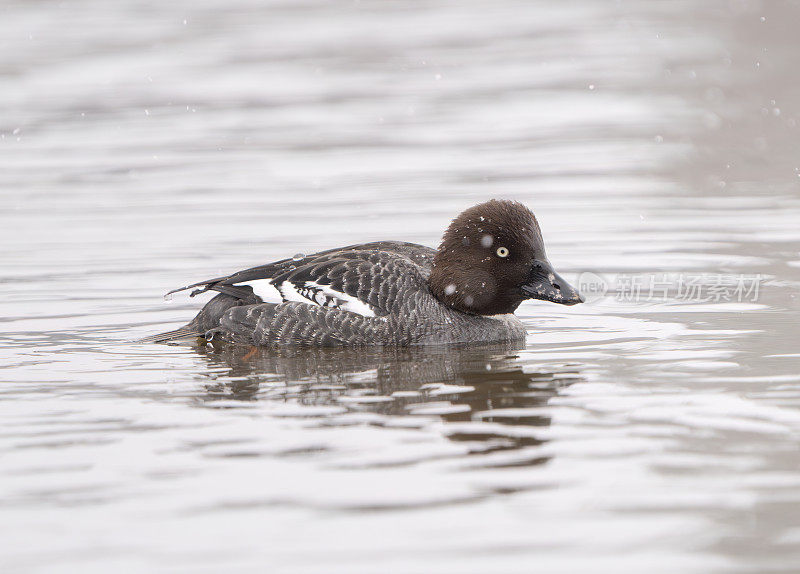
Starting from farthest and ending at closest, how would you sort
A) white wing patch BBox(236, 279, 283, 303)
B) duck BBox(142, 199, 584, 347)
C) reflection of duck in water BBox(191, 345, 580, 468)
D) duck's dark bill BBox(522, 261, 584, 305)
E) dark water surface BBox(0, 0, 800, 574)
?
white wing patch BBox(236, 279, 283, 303) → duck BBox(142, 199, 584, 347) → duck's dark bill BBox(522, 261, 584, 305) → reflection of duck in water BBox(191, 345, 580, 468) → dark water surface BBox(0, 0, 800, 574)

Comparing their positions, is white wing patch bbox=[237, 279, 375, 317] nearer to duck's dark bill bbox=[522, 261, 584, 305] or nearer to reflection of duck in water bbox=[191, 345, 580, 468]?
reflection of duck in water bbox=[191, 345, 580, 468]

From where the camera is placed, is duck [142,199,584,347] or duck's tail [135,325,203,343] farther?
duck's tail [135,325,203,343]

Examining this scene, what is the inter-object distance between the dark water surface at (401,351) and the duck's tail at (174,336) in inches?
7.3

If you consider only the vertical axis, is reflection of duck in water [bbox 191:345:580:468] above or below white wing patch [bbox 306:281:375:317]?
below

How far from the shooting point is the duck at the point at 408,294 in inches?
376

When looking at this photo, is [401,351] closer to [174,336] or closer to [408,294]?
[408,294]

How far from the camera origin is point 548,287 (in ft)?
31.2

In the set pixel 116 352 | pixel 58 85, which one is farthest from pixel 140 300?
pixel 58 85

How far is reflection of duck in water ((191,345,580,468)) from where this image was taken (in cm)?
757

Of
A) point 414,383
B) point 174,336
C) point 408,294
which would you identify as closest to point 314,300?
point 408,294

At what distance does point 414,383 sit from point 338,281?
1384 mm

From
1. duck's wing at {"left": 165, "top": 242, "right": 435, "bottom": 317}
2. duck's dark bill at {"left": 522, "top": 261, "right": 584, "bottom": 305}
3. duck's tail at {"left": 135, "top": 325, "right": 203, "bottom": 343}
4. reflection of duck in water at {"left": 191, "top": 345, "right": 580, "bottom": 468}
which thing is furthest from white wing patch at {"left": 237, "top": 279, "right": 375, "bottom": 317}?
duck's dark bill at {"left": 522, "top": 261, "right": 584, "bottom": 305}

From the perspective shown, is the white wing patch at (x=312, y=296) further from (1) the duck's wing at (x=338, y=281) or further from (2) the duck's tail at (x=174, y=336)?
(2) the duck's tail at (x=174, y=336)

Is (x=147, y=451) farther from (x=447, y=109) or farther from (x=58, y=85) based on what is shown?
(x=58, y=85)
